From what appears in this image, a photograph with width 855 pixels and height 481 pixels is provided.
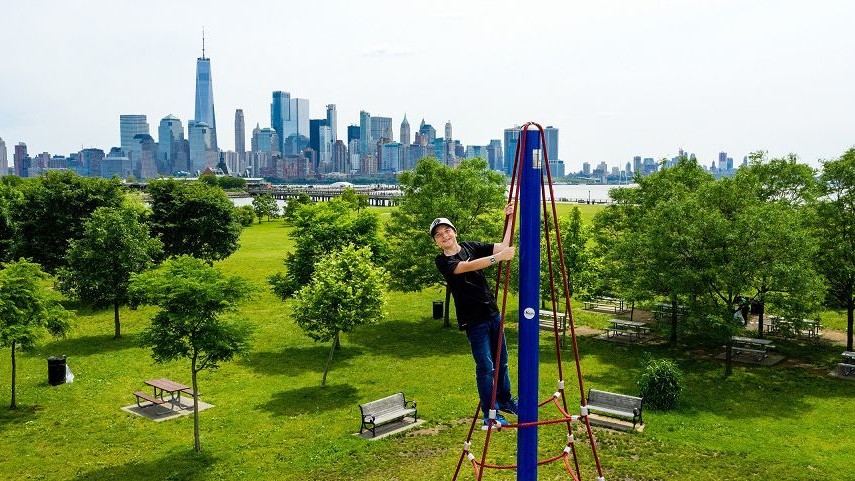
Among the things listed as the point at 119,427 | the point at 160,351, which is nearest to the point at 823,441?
the point at 160,351

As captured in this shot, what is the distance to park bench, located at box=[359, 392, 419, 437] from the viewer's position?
20391 mm

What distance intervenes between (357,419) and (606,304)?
80.7ft

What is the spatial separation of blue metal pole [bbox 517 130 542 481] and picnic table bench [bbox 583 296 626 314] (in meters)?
32.7

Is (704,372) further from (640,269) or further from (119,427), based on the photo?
(119,427)

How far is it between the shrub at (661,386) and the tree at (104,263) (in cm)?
2501

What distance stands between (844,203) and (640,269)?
883 cm

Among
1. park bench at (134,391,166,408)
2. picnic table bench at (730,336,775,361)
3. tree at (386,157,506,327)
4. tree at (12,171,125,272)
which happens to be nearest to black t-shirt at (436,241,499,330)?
park bench at (134,391,166,408)

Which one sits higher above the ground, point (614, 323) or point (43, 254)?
point (43, 254)

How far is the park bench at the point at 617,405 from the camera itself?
66.7 feet

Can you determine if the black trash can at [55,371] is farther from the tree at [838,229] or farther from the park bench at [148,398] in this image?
the tree at [838,229]

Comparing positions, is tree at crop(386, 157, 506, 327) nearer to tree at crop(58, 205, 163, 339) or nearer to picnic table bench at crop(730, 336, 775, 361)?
picnic table bench at crop(730, 336, 775, 361)

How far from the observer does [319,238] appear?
3259 cm

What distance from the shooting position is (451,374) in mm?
26625

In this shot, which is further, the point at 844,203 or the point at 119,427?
the point at 844,203
